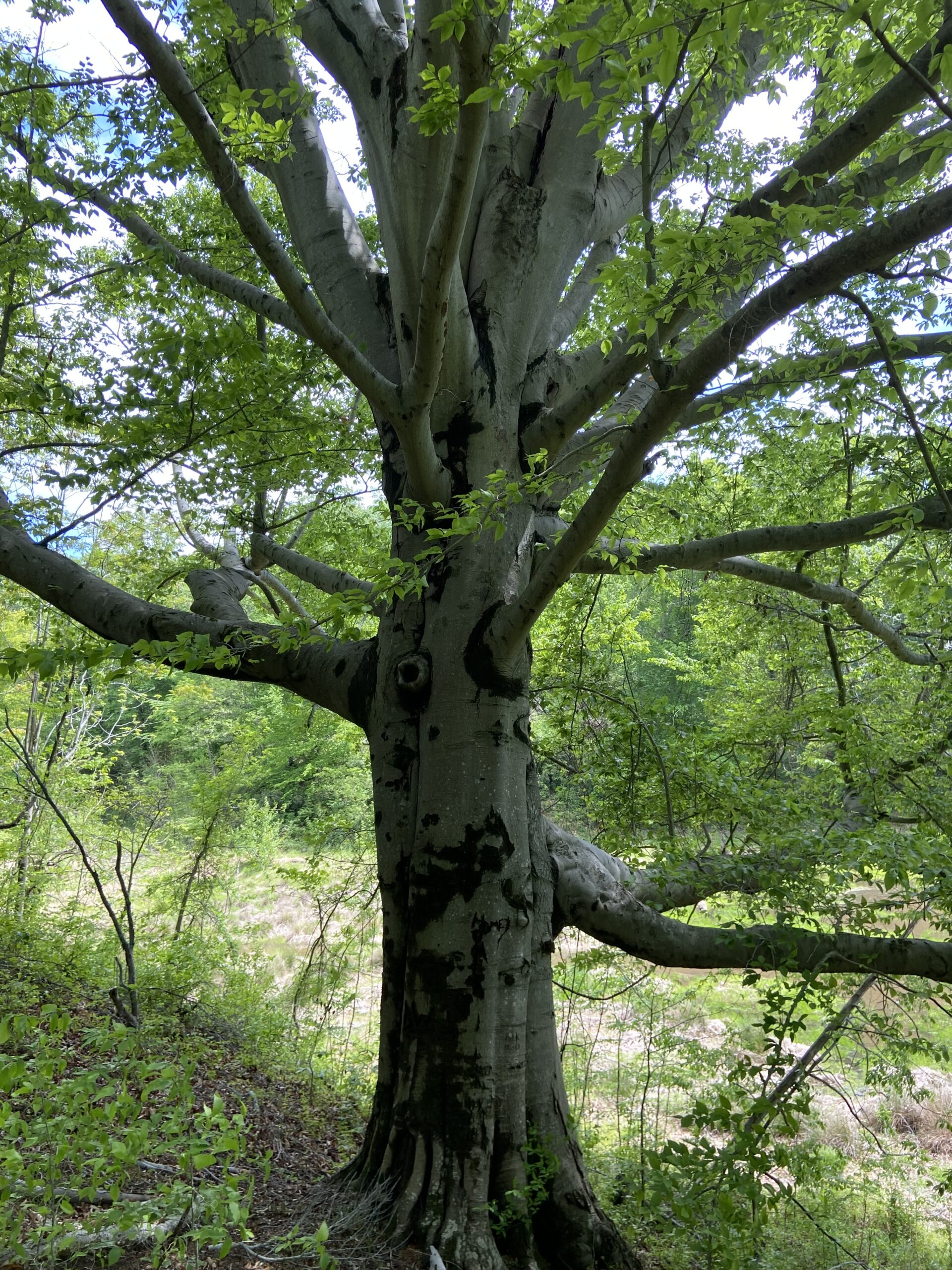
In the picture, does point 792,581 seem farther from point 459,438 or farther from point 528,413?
point 459,438

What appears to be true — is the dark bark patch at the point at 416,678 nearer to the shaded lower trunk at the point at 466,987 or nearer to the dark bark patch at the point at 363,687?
the shaded lower trunk at the point at 466,987

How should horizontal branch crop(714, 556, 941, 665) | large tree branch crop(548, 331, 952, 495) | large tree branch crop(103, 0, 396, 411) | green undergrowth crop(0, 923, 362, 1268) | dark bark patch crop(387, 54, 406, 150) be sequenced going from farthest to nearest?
horizontal branch crop(714, 556, 941, 665) → dark bark patch crop(387, 54, 406, 150) → large tree branch crop(548, 331, 952, 495) → large tree branch crop(103, 0, 396, 411) → green undergrowth crop(0, 923, 362, 1268)

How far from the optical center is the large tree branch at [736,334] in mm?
2164

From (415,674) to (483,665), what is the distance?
0.31 meters

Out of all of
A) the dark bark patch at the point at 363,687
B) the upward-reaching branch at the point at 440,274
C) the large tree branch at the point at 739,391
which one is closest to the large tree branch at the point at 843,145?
the large tree branch at the point at 739,391

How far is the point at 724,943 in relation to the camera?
11.6 feet

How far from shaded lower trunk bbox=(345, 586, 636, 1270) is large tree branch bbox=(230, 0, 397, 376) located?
5.53 feet

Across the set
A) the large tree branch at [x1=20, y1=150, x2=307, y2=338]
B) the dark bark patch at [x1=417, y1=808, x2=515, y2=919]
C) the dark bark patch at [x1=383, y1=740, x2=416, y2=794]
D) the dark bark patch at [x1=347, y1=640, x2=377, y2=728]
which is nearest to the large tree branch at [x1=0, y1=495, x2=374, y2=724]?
the dark bark patch at [x1=347, y1=640, x2=377, y2=728]

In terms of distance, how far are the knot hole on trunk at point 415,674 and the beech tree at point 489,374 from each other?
0.02 metres

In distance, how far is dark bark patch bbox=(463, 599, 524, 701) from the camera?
3.38m

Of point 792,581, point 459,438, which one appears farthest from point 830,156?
point 792,581

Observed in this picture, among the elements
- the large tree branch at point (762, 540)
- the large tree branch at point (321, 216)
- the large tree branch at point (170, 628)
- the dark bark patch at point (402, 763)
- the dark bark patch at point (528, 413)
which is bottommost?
the dark bark patch at point (402, 763)

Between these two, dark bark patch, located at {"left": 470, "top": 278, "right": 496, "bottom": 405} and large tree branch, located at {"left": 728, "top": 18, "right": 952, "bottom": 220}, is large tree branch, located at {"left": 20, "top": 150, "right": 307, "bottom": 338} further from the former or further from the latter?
large tree branch, located at {"left": 728, "top": 18, "right": 952, "bottom": 220}

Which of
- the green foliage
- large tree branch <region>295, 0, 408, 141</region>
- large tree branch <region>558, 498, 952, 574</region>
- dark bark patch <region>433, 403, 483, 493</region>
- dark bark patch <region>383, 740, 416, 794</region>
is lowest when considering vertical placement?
the green foliage
